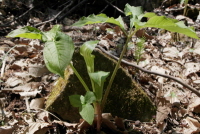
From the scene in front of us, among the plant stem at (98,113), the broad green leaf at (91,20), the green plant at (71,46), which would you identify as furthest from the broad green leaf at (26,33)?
→ the plant stem at (98,113)

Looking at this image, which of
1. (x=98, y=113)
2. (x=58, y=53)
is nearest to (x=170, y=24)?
(x=58, y=53)

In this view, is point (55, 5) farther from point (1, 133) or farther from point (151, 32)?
point (1, 133)

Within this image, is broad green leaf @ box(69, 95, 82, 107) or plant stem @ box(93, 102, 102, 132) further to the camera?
plant stem @ box(93, 102, 102, 132)

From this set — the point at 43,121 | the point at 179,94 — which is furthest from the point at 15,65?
the point at 179,94

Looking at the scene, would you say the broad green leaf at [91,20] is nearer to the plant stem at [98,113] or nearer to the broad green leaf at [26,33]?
the broad green leaf at [26,33]

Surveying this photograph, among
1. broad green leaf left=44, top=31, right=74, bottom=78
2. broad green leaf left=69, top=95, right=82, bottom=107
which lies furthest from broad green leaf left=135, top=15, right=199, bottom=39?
broad green leaf left=69, top=95, right=82, bottom=107

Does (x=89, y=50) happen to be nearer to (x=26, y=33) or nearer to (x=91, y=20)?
(x=91, y=20)

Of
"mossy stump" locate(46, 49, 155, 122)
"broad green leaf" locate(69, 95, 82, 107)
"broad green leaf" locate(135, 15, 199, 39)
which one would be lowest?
"mossy stump" locate(46, 49, 155, 122)

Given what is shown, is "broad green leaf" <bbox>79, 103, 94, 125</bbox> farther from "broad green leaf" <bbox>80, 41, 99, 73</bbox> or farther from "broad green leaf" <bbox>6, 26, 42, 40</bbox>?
"broad green leaf" <bbox>6, 26, 42, 40</bbox>
